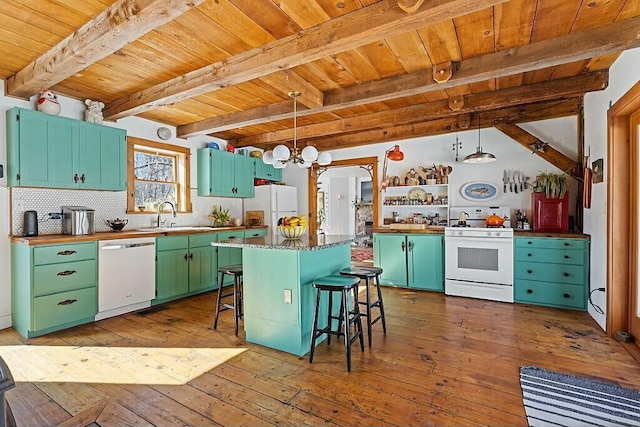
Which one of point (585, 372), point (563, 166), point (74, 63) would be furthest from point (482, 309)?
point (74, 63)

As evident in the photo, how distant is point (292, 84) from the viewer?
3156 mm

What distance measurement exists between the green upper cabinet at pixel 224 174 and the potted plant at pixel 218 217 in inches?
11.8

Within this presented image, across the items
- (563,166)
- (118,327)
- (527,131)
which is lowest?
(118,327)

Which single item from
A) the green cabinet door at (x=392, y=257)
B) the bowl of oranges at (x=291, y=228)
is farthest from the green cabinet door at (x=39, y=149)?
the green cabinet door at (x=392, y=257)

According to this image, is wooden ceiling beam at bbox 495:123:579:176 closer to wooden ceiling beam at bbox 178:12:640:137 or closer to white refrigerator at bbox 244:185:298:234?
wooden ceiling beam at bbox 178:12:640:137

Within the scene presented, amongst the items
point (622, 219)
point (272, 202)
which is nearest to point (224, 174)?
point (272, 202)

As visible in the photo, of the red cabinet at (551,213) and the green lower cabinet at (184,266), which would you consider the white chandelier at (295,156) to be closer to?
the green lower cabinet at (184,266)

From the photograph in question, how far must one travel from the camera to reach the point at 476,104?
3766 mm

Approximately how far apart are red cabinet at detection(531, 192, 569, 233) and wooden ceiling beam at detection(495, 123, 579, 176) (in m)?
0.37

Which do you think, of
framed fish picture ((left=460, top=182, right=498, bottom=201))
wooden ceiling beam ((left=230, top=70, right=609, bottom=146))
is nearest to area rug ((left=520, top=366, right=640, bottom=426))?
wooden ceiling beam ((left=230, top=70, right=609, bottom=146))

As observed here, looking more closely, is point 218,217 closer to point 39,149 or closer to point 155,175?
point 155,175

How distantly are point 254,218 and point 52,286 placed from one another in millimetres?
3211

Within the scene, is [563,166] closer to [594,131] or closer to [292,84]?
→ [594,131]

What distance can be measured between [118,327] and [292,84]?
3.00 m
